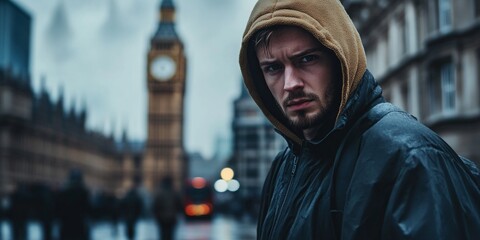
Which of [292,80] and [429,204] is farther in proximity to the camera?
[292,80]

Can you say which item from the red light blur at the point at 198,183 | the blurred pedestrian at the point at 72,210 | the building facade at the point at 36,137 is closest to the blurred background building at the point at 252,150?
the building facade at the point at 36,137

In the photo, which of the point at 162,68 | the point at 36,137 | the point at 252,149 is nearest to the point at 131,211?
the point at 36,137

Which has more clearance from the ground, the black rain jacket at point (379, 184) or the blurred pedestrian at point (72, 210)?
the black rain jacket at point (379, 184)

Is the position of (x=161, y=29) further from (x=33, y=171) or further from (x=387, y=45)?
(x=387, y=45)

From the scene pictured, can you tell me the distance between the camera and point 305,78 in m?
2.03

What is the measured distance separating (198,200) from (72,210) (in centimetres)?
4086

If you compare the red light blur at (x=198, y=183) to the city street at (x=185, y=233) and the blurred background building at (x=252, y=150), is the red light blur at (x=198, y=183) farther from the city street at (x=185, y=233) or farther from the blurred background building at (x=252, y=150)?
Result: the blurred background building at (x=252, y=150)

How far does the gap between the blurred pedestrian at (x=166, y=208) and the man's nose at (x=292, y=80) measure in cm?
1355

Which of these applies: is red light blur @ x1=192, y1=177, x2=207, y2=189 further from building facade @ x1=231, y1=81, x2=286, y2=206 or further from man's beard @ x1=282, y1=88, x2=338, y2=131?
man's beard @ x1=282, y1=88, x2=338, y2=131

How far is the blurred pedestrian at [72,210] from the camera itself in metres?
12.1

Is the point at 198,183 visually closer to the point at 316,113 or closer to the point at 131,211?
the point at 131,211

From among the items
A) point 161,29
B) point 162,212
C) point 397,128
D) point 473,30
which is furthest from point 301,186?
point 161,29

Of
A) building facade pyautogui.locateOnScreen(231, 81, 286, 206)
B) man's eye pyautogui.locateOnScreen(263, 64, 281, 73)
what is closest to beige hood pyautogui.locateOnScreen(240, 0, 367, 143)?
man's eye pyautogui.locateOnScreen(263, 64, 281, 73)

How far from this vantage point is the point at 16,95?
8388 cm
